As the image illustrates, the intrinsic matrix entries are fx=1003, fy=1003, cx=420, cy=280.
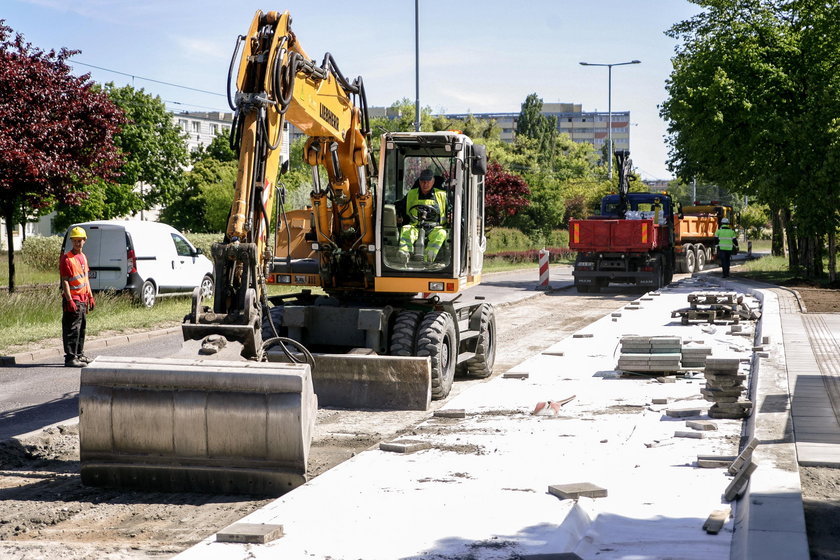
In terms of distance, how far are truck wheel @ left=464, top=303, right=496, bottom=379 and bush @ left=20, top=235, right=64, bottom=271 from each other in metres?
27.4

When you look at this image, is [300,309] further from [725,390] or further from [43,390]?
[725,390]

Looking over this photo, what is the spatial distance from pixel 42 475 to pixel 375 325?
4032mm

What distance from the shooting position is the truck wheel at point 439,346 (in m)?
10.7

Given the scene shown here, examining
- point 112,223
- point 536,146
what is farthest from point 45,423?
point 536,146

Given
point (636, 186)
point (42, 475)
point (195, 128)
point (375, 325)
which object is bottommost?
point (42, 475)

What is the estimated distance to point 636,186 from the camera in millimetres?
63188

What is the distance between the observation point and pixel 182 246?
22.8 m

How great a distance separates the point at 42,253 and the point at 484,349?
93.0 feet

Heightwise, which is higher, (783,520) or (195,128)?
(195,128)

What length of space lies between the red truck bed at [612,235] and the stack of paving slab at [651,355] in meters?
15.8

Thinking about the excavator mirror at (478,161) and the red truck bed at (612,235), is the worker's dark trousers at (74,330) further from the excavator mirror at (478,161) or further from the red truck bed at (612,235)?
the red truck bed at (612,235)

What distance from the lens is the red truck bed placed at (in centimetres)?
2755

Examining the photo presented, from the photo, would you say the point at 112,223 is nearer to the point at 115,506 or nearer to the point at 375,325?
the point at 375,325

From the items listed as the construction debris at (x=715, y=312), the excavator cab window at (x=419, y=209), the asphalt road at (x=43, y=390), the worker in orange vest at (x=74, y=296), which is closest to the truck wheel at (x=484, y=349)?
the excavator cab window at (x=419, y=209)
